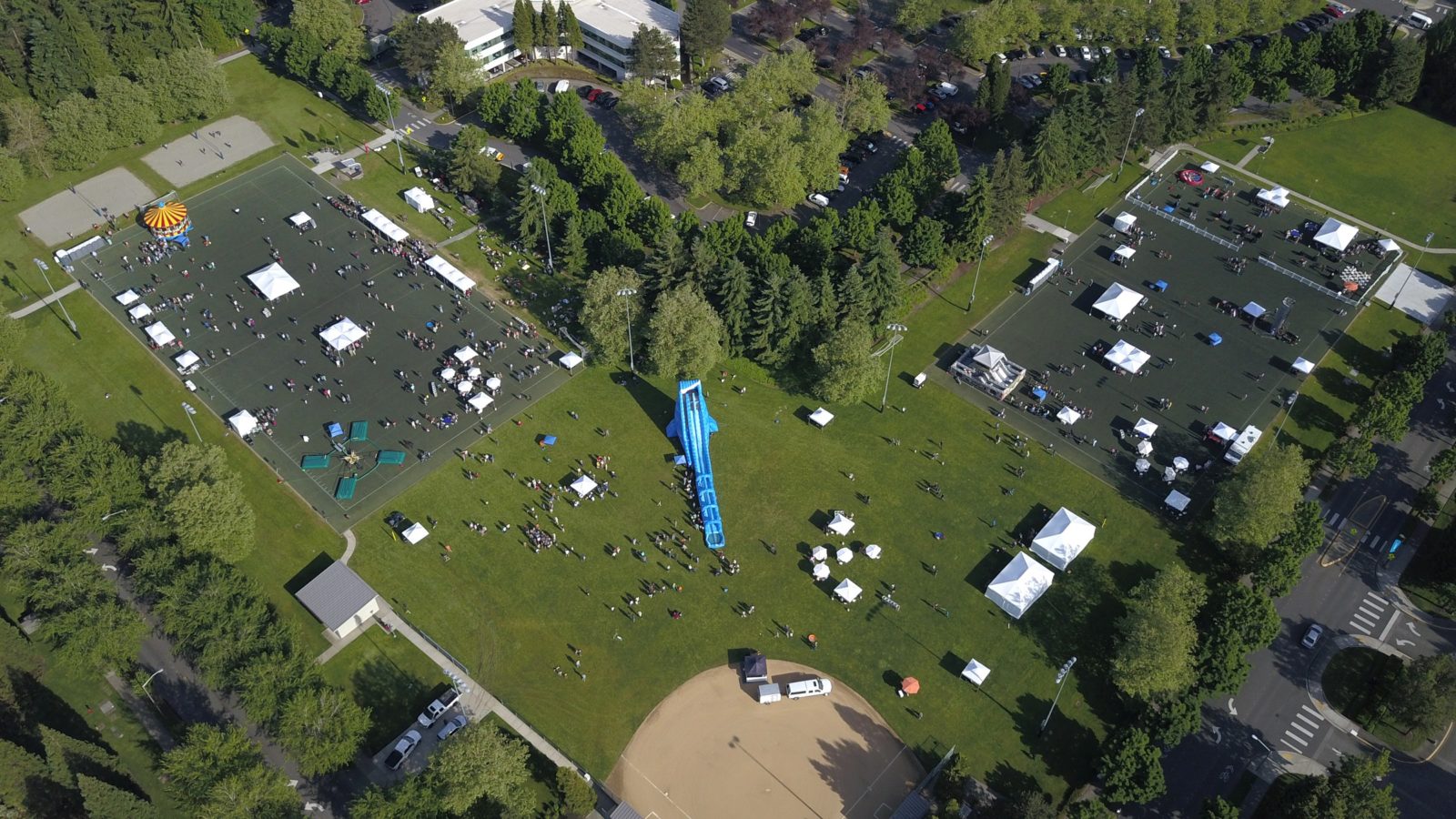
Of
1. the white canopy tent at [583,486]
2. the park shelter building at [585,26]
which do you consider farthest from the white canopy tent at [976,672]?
the park shelter building at [585,26]

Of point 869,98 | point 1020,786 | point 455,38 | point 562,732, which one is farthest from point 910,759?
point 455,38

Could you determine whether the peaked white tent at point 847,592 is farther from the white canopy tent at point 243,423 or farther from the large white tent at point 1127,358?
the white canopy tent at point 243,423

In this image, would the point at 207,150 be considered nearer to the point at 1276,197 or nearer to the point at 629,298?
the point at 629,298

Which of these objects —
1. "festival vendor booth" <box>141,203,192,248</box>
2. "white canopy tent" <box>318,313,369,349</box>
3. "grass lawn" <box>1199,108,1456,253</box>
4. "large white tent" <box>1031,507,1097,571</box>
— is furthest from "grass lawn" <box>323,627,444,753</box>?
"grass lawn" <box>1199,108,1456,253</box>

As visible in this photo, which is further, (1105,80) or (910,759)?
(1105,80)

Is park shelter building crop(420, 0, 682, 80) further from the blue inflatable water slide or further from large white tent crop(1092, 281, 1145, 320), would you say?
large white tent crop(1092, 281, 1145, 320)

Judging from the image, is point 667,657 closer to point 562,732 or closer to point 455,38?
point 562,732

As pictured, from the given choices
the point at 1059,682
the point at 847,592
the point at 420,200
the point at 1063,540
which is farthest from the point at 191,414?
the point at 1059,682
